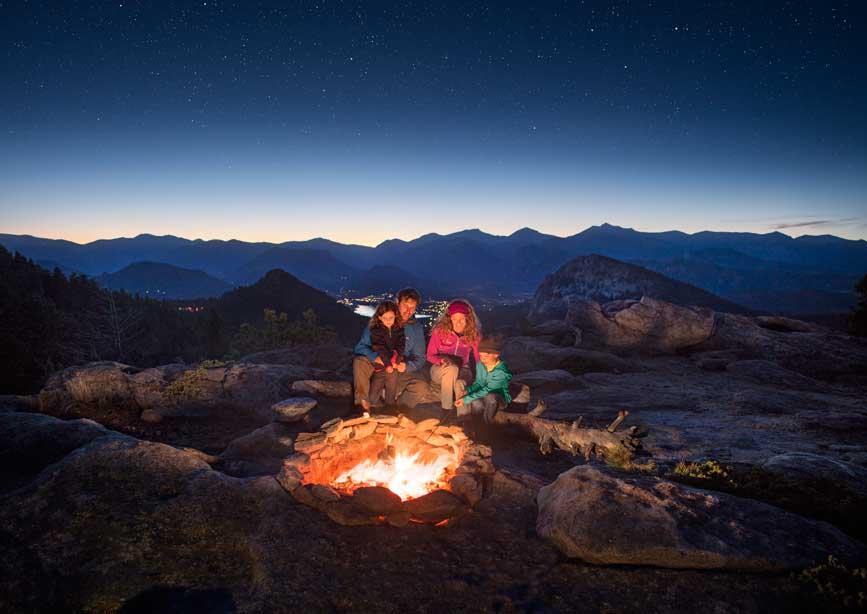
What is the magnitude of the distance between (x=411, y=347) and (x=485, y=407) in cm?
213

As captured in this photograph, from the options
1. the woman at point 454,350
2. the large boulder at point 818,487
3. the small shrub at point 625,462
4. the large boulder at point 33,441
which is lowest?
the small shrub at point 625,462

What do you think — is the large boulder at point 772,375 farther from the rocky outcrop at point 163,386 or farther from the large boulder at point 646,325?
the rocky outcrop at point 163,386

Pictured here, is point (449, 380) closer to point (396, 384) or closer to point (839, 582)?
point (396, 384)

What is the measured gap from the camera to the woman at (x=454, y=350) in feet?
28.2

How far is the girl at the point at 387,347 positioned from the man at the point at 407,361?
4.1 inches

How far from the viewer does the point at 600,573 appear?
4.16m

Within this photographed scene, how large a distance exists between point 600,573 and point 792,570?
1843 mm

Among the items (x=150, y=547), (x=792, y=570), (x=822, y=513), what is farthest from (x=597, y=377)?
(x=150, y=547)

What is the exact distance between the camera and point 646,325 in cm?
2138

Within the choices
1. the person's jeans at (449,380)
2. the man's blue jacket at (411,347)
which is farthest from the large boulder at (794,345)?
the man's blue jacket at (411,347)

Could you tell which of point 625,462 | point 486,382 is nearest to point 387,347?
point 486,382

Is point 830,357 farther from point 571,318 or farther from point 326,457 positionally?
Answer: point 326,457

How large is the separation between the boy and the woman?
0.18 meters

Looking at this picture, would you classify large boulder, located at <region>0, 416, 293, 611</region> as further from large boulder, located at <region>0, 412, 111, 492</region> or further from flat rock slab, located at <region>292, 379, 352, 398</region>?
flat rock slab, located at <region>292, 379, 352, 398</region>
